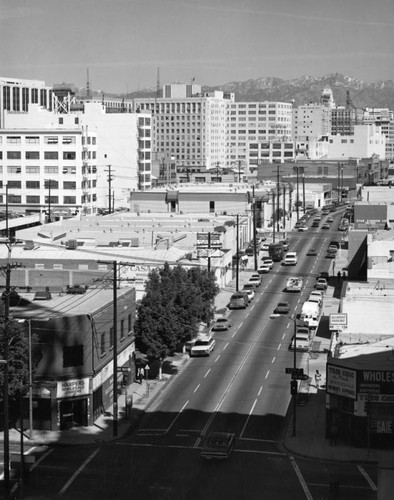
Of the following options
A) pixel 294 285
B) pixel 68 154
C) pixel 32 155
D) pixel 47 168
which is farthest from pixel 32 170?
pixel 294 285

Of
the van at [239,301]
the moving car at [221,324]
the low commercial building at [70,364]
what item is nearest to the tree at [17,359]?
the low commercial building at [70,364]

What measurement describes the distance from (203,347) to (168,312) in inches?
87.2

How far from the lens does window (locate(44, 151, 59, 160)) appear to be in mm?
57844

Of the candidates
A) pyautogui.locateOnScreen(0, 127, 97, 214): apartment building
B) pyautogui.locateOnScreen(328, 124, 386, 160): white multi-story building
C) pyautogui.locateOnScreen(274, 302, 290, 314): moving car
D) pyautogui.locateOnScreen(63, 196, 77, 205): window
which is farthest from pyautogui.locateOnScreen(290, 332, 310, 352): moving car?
pyautogui.locateOnScreen(328, 124, 386, 160): white multi-story building

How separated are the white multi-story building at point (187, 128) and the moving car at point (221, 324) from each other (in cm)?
9065

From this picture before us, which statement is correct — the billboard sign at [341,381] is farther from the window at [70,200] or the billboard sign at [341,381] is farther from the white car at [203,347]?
the window at [70,200]

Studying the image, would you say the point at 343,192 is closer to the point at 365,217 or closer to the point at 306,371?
the point at 365,217

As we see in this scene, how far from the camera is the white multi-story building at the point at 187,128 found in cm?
12094

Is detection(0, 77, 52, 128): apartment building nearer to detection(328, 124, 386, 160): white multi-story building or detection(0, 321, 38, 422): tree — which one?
detection(328, 124, 386, 160): white multi-story building

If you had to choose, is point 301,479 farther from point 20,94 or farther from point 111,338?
point 20,94

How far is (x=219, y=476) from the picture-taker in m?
16.4

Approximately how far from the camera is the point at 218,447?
17484 mm

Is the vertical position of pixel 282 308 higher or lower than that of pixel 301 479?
higher

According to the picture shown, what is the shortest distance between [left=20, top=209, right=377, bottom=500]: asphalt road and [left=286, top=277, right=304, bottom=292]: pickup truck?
8.81 m
